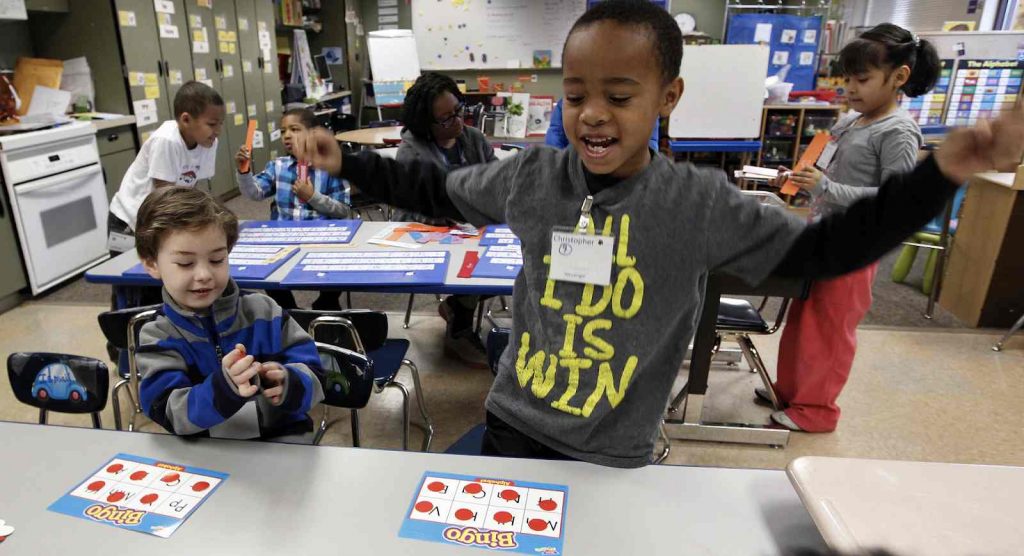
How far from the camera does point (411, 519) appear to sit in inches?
33.8

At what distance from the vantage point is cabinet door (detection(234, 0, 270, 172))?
602 centimetres

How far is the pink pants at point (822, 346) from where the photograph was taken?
2174 mm

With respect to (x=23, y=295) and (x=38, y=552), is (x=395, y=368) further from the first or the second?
(x=23, y=295)

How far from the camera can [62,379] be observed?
1352 millimetres

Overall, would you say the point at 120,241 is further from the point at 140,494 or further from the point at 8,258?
the point at 140,494

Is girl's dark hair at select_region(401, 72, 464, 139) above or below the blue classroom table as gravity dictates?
above

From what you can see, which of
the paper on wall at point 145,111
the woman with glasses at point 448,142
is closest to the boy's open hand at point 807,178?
the woman with glasses at point 448,142

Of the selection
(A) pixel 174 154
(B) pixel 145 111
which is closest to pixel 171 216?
(A) pixel 174 154

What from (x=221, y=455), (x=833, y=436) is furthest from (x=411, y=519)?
(x=833, y=436)

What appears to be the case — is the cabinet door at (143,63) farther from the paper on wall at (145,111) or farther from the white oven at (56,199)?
the white oven at (56,199)

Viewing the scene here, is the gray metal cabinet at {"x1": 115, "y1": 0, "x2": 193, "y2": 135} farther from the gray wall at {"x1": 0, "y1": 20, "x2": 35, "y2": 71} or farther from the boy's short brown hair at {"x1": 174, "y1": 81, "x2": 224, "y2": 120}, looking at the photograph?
the boy's short brown hair at {"x1": 174, "y1": 81, "x2": 224, "y2": 120}

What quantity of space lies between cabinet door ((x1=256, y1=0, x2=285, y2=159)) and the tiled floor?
367cm

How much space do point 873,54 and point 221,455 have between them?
7.24 feet

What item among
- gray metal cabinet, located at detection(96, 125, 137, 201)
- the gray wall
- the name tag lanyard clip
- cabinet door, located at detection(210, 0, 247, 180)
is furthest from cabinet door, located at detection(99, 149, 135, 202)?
the name tag lanyard clip
